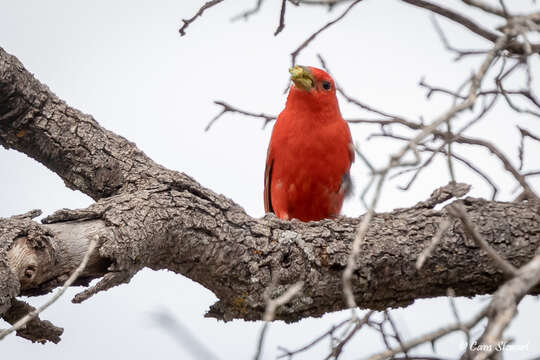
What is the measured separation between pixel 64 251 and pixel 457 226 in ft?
5.94

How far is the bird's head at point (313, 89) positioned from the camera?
5.02 metres

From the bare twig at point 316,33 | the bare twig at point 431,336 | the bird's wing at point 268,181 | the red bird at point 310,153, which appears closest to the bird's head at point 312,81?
the red bird at point 310,153

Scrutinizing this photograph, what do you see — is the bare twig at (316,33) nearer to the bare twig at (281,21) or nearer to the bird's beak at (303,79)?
the bare twig at (281,21)

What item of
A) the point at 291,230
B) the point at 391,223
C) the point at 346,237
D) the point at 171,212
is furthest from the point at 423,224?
the point at 171,212

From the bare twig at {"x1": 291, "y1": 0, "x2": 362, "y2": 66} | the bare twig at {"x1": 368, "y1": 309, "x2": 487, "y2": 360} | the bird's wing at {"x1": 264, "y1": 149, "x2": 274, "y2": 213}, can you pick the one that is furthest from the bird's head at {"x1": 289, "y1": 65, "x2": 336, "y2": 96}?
the bare twig at {"x1": 368, "y1": 309, "x2": 487, "y2": 360}

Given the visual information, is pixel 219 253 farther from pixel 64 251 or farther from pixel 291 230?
pixel 64 251

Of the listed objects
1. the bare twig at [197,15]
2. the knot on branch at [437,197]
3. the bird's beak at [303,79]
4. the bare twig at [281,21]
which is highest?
the bird's beak at [303,79]

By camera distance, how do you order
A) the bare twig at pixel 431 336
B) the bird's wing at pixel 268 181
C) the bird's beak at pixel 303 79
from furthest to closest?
the bird's wing at pixel 268 181 < the bird's beak at pixel 303 79 < the bare twig at pixel 431 336

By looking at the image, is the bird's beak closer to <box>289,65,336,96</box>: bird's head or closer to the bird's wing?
<box>289,65,336,96</box>: bird's head

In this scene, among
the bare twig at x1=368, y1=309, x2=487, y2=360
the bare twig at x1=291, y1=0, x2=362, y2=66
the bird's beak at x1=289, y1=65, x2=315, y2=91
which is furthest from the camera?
the bird's beak at x1=289, y1=65, x2=315, y2=91

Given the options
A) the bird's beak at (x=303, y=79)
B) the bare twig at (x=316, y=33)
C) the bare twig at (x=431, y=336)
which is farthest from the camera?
the bird's beak at (x=303, y=79)

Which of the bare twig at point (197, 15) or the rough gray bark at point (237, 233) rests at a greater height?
the bare twig at point (197, 15)

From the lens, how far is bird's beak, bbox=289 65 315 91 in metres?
4.94

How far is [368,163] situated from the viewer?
6.01 feet
